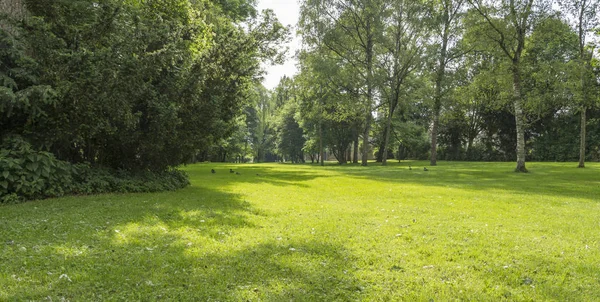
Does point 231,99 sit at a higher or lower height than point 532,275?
higher

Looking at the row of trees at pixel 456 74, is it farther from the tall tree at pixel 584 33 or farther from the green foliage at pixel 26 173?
the green foliage at pixel 26 173

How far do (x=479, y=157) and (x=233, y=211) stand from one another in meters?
43.9

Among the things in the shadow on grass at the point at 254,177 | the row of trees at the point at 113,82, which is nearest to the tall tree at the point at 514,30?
the shadow on grass at the point at 254,177

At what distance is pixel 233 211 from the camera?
761 centimetres

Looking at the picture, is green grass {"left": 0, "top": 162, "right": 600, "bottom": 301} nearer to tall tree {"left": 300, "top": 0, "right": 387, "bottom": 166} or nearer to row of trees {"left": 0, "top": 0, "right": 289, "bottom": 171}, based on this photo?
row of trees {"left": 0, "top": 0, "right": 289, "bottom": 171}

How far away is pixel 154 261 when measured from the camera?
4.06 m

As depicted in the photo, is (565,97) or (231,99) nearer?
(231,99)

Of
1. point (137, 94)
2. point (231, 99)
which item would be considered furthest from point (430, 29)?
point (137, 94)

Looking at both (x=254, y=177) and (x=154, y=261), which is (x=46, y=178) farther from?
(x=254, y=177)

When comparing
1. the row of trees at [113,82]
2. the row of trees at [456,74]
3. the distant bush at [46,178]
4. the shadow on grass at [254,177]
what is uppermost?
the row of trees at [456,74]

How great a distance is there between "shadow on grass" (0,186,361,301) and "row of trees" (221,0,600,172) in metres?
17.7

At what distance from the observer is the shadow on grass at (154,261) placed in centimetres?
329

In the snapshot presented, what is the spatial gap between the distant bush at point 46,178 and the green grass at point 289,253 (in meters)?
0.55

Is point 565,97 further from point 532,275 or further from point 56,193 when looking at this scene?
point 56,193
